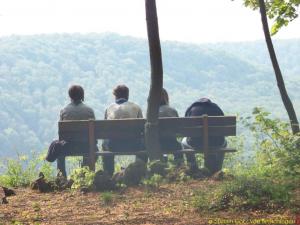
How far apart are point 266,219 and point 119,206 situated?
6.36 ft

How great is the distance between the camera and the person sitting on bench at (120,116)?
936cm

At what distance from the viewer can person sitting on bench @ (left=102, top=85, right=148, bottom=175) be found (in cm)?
936

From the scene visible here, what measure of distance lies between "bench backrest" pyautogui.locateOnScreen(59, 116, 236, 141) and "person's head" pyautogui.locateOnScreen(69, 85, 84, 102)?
0.67 meters

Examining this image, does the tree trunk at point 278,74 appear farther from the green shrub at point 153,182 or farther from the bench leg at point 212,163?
the green shrub at point 153,182

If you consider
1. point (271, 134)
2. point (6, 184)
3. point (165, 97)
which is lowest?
point (6, 184)

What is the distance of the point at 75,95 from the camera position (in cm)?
962

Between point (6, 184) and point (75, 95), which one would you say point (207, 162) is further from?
point (6, 184)

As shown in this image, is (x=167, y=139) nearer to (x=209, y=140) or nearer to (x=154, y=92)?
(x=209, y=140)

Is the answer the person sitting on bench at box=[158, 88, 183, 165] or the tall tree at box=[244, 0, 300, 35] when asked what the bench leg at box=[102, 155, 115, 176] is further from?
the tall tree at box=[244, 0, 300, 35]

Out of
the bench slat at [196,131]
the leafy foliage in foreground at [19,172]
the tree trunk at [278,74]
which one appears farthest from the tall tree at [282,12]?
the leafy foliage in foreground at [19,172]

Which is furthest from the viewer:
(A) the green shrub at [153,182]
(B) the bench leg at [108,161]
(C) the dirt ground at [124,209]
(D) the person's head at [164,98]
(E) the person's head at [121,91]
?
(E) the person's head at [121,91]

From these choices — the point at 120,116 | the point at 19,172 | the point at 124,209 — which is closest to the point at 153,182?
the point at 124,209

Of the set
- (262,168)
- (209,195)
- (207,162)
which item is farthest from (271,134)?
(209,195)

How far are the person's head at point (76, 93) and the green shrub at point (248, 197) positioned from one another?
405 cm
